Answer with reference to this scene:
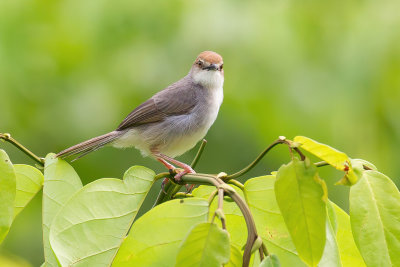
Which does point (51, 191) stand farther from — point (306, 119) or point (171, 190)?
point (306, 119)

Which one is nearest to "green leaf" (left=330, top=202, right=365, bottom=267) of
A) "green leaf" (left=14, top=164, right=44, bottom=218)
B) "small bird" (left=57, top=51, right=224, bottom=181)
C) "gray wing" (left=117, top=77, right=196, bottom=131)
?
"green leaf" (left=14, top=164, right=44, bottom=218)

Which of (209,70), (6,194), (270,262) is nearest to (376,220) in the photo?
(270,262)

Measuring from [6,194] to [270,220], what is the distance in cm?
81

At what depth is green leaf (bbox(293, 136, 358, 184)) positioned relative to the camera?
156 centimetres

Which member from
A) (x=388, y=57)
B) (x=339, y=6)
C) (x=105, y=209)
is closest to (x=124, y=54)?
(x=339, y=6)

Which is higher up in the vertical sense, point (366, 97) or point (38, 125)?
point (366, 97)

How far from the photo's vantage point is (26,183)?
7.03ft

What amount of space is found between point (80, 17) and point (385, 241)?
125 inches

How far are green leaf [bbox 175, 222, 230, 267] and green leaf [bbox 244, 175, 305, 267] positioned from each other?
1.37 feet

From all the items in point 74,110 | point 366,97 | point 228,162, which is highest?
point 366,97

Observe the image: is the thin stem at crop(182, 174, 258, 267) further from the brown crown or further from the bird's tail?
the brown crown

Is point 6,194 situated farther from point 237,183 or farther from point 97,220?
point 237,183

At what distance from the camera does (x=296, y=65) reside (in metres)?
4.05

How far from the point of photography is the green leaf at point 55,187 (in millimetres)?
2002
